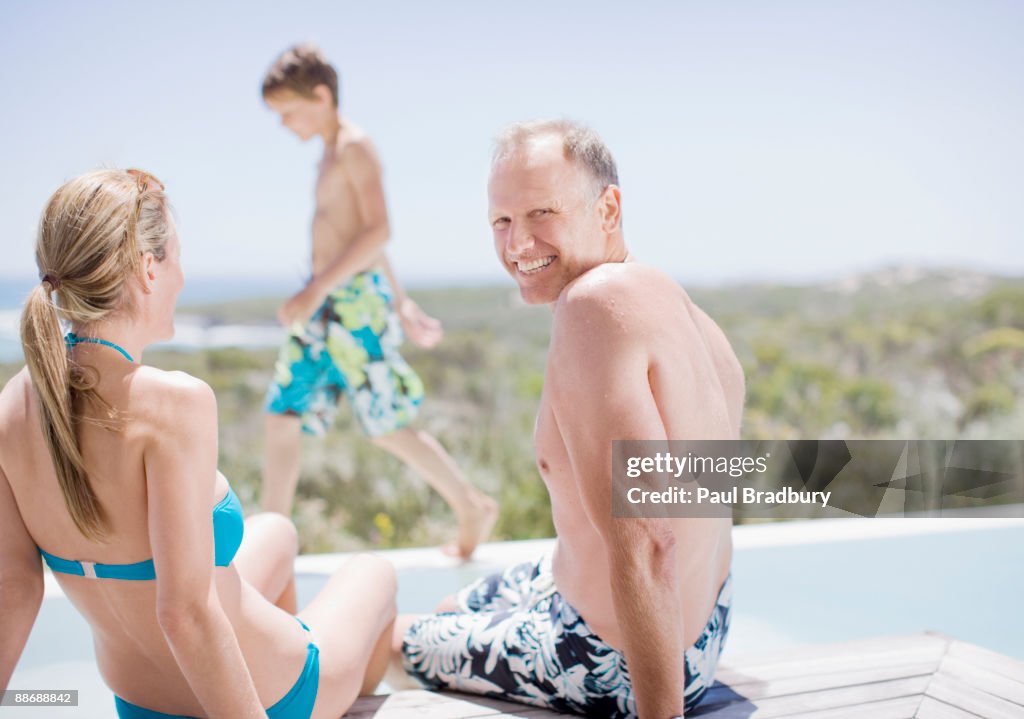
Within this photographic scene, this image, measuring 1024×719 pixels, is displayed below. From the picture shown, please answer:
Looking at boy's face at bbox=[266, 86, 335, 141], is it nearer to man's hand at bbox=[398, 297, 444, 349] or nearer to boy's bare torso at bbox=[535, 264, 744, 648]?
man's hand at bbox=[398, 297, 444, 349]

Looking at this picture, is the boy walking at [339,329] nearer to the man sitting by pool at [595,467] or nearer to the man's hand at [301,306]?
the man's hand at [301,306]

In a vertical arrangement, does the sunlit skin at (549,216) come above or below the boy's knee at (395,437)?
above

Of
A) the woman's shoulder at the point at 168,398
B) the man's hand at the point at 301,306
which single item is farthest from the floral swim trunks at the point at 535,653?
the man's hand at the point at 301,306

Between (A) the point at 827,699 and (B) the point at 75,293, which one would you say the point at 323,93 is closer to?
(B) the point at 75,293

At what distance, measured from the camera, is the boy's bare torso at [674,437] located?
1.51m

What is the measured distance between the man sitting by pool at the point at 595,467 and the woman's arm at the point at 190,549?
59 centimetres

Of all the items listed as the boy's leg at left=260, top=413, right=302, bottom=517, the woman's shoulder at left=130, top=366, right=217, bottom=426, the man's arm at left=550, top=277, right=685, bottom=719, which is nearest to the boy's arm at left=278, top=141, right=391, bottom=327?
the boy's leg at left=260, top=413, right=302, bottom=517

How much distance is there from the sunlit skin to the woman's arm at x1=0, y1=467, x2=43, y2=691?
1.00 m

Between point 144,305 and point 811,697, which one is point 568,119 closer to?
point 144,305

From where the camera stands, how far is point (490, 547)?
395 cm

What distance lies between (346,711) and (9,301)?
1564cm

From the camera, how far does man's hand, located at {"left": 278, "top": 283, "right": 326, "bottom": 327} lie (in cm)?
344

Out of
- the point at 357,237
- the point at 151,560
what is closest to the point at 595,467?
the point at 151,560

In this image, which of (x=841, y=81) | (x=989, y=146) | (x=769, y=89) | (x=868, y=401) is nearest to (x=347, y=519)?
(x=868, y=401)
